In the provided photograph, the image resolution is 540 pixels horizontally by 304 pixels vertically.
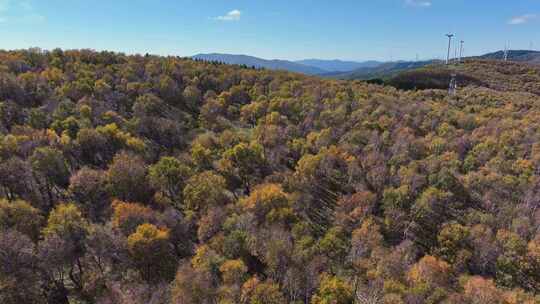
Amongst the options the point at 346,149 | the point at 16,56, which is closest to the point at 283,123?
the point at 346,149

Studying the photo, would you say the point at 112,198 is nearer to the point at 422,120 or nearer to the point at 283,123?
the point at 283,123

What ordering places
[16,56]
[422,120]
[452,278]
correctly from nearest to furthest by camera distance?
1. [452,278]
2. [422,120]
3. [16,56]

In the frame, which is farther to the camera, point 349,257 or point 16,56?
point 16,56

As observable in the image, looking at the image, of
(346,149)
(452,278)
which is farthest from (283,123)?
(452,278)

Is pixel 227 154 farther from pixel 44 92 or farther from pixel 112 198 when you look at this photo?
pixel 44 92

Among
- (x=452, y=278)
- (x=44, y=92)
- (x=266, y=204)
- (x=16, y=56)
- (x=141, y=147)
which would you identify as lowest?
(x=452, y=278)

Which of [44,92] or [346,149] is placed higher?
[44,92]

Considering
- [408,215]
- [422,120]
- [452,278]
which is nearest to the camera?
[452,278]
